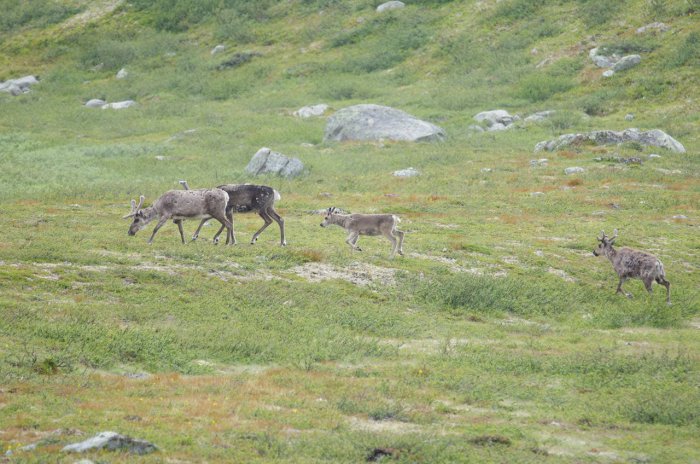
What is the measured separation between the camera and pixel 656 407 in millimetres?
15727

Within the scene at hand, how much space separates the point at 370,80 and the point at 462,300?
181ft

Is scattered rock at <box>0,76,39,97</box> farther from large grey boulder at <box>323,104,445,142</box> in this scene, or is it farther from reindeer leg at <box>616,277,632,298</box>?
reindeer leg at <box>616,277,632,298</box>

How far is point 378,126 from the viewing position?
60781 mm

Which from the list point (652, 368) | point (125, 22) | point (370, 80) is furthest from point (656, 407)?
point (125, 22)

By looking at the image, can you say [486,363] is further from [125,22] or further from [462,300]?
[125,22]

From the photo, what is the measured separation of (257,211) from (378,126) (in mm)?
32648

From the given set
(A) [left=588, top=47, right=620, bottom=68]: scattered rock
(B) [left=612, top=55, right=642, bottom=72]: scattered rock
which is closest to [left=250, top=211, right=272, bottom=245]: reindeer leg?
(B) [left=612, top=55, right=642, bottom=72]: scattered rock

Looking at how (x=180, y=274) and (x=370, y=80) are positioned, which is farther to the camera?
(x=370, y=80)

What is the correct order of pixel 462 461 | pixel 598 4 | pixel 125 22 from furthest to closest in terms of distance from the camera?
pixel 125 22, pixel 598 4, pixel 462 461

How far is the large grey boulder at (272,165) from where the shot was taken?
49.5 m

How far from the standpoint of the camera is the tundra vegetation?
14.3 metres

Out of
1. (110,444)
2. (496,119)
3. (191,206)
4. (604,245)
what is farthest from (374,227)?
(496,119)

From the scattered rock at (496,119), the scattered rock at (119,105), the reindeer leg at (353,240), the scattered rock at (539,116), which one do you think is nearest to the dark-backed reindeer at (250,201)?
the reindeer leg at (353,240)

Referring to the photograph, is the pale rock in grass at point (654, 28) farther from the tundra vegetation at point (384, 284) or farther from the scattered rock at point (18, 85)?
the scattered rock at point (18, 85)
